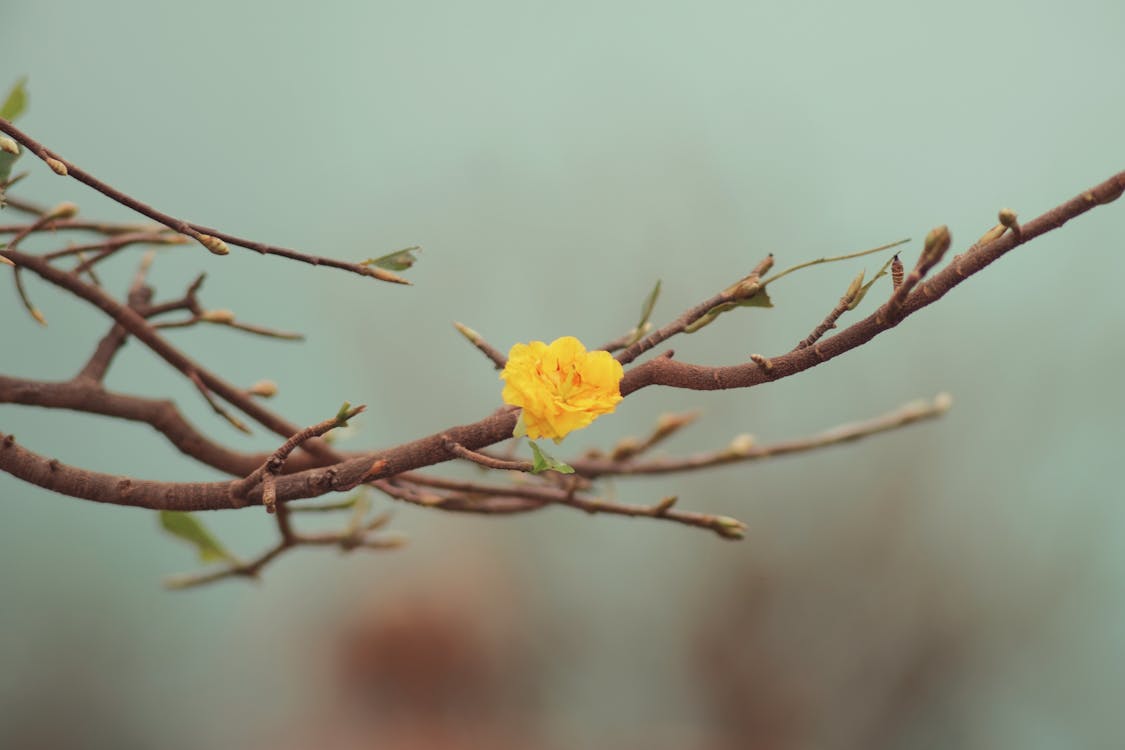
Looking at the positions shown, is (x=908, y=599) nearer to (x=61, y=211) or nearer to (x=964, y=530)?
(x=964, y=530)

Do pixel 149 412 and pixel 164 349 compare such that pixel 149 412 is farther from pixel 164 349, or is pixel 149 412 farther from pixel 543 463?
pixel 543 463

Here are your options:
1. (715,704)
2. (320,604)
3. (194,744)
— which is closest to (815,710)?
(715,704)

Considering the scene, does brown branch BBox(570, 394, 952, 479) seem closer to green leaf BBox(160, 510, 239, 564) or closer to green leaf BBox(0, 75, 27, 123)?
green leaf BBox(160, 510, 239, 564)

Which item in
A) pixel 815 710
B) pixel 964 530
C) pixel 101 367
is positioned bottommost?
pixel 815 710

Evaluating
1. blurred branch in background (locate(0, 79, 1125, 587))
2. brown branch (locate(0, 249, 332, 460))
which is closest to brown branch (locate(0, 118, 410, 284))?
blurred branch in background (locate(0, 79, 1125, 587))

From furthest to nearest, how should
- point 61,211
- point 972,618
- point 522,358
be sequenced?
1. point 972,618
2. point 61,211
3. point 522,358

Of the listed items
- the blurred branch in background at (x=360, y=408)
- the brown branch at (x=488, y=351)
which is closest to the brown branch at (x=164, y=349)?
the blurred branch in background at (x=360, y=408)

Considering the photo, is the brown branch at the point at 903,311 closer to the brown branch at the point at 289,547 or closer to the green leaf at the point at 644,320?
the green leaf at the point at 644,320

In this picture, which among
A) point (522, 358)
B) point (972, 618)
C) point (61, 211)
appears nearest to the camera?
point (522, 358)
